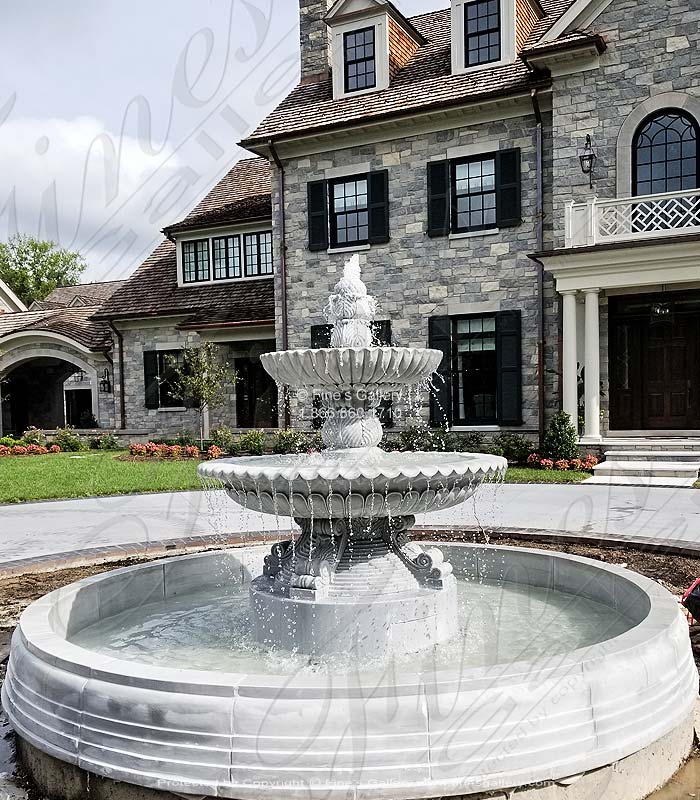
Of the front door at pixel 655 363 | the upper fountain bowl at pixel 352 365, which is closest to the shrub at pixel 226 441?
the front door at pixel 655 363

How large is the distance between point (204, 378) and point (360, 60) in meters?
9.54

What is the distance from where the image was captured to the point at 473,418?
18969 mm

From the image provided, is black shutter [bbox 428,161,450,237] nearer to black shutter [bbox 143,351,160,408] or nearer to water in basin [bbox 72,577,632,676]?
black shutter [bbox 143,351,160,408]

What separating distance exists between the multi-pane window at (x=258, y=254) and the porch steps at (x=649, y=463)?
1236cm

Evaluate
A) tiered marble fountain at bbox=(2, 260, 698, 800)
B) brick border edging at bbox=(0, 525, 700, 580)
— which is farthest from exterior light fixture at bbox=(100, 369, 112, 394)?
tiered marble fountain at bbox=(2, 260, 698, 800)

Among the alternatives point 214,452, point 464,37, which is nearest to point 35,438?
point 214,452

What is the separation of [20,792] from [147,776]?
803mm

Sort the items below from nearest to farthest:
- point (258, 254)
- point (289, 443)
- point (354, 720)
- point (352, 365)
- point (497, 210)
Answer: point (354, 720), point (352, 365), point (497, 210), point (289, 443), point (258, 254)

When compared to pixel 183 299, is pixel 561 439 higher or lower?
lower

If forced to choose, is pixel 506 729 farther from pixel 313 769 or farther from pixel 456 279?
pixel 456 279

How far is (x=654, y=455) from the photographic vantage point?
15.5 meters

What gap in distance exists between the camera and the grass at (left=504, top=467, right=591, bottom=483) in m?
14.7

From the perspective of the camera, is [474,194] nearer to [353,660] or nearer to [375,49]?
[375,49]

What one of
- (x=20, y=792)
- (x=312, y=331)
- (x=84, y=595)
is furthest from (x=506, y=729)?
(x=312, y=331)
